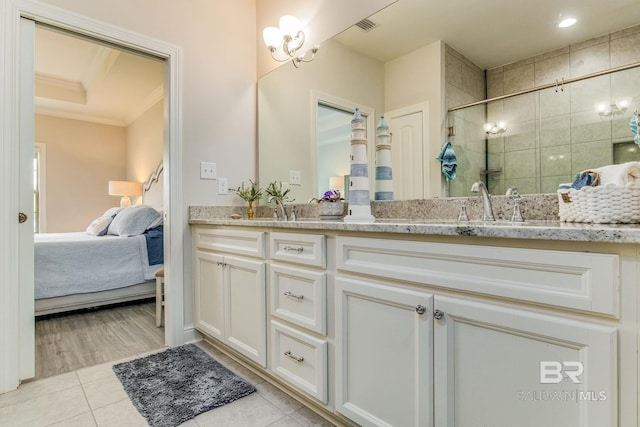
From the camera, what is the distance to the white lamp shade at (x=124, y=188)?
16.4 feet

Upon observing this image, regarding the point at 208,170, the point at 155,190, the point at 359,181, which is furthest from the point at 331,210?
the point at 155,190

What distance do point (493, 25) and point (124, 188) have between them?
5.27m

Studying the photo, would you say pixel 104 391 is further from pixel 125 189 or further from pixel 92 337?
pixel 125 189

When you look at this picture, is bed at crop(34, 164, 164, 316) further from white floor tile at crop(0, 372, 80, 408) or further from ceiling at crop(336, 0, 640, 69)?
ceiling at crop(336, 0, 640, 69)

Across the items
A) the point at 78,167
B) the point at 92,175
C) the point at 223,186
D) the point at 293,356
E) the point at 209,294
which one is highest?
the point at 78,167

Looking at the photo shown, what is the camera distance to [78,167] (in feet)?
18.0

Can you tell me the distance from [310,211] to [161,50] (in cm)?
140

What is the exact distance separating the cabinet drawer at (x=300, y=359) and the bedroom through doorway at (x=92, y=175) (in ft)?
3.60

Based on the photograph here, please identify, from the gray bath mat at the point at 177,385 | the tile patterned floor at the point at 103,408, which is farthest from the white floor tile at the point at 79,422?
the gray bath mat at the point at 177,385

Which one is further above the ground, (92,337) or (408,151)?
(408,151)

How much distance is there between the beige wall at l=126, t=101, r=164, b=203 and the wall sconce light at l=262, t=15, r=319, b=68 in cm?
301

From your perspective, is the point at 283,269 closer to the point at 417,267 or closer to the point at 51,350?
the point at 417,267

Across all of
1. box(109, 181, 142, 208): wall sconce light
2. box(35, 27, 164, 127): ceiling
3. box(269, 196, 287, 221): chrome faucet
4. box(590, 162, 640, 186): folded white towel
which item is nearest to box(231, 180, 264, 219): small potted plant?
box(269, 196, 287, 221): chrome faucet

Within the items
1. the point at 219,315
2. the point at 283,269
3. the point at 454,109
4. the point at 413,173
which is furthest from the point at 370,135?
the point at 219,315
